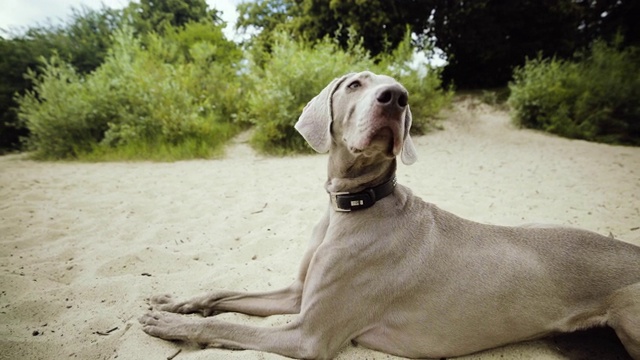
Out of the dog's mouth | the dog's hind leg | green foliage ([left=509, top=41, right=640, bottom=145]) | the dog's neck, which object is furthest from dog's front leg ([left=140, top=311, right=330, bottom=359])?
green foliage ([left=509, top=41, right=640, bottom=145])

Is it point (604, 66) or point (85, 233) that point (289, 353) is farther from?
point (604, 66)

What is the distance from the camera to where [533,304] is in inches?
62.3

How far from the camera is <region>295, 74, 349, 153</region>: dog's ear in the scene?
2016 mm

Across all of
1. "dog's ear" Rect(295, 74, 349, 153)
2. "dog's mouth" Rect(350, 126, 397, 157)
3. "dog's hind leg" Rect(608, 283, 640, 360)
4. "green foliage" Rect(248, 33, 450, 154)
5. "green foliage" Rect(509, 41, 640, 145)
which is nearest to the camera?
"dog's hind leg" Rect(608, 283, 640, 360)

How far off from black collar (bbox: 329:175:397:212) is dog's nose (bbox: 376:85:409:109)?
47cm

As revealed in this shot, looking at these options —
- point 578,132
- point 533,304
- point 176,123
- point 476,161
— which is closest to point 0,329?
point 533,304

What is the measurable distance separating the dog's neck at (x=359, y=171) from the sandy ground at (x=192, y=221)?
3.02 feet

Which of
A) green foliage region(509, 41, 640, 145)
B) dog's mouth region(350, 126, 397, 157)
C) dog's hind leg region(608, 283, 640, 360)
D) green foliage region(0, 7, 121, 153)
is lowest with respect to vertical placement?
green foliage region(509, 41, 640, 145)

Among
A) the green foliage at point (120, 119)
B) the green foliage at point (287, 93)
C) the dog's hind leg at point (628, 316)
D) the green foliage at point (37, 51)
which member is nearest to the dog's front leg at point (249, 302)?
the dog's hind leg at point (628, 316)

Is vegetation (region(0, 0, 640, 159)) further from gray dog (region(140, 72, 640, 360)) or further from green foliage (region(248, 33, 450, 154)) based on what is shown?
gray dog (region(140, 72, 640, 360))

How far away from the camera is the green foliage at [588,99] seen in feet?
25.9

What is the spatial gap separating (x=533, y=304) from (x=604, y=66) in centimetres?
1075

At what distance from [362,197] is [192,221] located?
2466mm

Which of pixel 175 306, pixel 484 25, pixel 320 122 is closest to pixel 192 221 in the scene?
pixel 175 306
